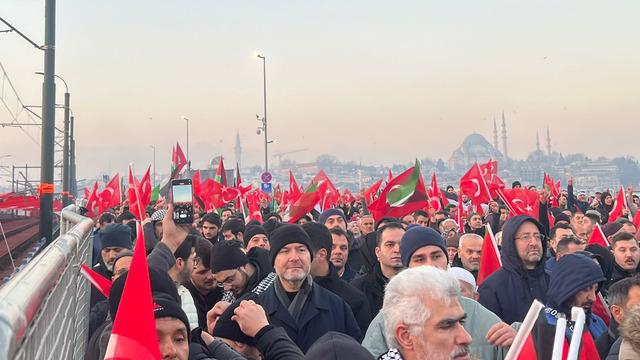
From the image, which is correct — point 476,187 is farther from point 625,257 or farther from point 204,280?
point 204,280

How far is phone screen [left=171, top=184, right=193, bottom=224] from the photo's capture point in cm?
536

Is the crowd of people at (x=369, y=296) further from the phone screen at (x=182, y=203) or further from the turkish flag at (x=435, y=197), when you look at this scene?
the turkish flag at (x=435, y=197)

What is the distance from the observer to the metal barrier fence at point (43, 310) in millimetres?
1201

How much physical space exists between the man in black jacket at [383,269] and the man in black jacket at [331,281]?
34cm

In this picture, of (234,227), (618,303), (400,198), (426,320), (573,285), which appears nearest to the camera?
(426,320)

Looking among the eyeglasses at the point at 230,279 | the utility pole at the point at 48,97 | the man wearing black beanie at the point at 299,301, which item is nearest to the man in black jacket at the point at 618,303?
the man wearing black beanie at the point at 299,301

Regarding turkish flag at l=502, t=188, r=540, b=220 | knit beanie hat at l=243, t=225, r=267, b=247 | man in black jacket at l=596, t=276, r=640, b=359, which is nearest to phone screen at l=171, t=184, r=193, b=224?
knit beanie hat at l=243, t=225, r=267, b=247

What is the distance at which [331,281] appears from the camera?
526 cm

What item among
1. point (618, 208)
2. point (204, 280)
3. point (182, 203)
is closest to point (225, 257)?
point (204, 280)

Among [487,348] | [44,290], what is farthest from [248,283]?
[44,290]

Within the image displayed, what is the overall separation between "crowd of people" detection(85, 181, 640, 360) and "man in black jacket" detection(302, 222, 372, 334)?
0.01 metres

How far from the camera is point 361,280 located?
227 inches

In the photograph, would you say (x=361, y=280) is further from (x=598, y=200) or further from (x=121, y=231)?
(x=598, y=200)

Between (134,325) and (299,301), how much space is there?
2376mm
